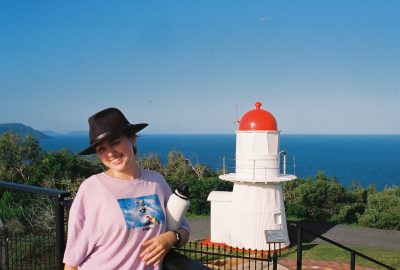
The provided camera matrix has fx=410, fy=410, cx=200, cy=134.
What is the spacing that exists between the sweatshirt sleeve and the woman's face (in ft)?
0.67

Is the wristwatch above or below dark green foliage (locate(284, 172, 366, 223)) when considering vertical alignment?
above

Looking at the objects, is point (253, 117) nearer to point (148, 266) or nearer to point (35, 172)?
point (148, 266)

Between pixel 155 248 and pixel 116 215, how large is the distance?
10.5 inches

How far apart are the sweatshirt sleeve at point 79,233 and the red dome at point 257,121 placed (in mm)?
11942

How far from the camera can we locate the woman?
6.70ft

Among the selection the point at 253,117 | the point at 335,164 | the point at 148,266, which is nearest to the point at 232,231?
the point at 253,117

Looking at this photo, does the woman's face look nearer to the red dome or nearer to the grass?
the grass

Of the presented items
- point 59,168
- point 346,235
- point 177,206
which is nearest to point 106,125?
point 177,206

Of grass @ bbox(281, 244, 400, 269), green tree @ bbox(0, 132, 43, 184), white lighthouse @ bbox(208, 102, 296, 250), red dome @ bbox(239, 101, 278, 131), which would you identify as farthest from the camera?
green tree @ bbox(0, 132, 43, 184)

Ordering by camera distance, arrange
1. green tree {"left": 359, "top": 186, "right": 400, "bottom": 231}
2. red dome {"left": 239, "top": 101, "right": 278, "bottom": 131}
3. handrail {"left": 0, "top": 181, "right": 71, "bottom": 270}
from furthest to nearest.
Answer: green tree {"left": 359, "top": 186, "right": 400, "bottom": 231} < red dome {"left": 239, "top": 101, "right": 278, "bottom": 131} < handrail {"left": 0, "top": 181, "right": 71, "bottom": 270}

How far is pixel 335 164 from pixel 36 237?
12016 centimetres

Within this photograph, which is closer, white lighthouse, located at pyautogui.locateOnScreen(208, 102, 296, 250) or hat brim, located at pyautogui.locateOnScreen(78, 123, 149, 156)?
hat brim, located at pyautogui.locateOnScreen(78, 123, 149, 156)

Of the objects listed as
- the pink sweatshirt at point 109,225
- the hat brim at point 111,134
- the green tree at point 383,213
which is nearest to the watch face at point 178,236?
the pink sweatshirt at point 109,225

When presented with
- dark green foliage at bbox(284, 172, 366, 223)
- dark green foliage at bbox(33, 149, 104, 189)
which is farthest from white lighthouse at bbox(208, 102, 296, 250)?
dark green foliage at bbox(33, 149, 104, 189)
